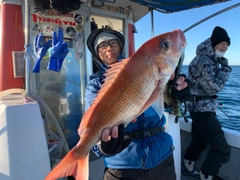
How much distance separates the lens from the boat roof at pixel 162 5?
13.1 feet

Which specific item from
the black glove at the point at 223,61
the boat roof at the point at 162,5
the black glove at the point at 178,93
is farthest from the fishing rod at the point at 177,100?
the black glove at the point at 223,61

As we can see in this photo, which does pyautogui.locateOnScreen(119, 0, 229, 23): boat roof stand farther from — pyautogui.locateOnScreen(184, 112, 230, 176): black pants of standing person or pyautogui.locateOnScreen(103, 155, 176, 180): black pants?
pyautogui.locateOnScreen(103, 155, 176, 180): black pants

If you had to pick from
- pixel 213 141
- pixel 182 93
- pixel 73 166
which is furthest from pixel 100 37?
pixel 213 141

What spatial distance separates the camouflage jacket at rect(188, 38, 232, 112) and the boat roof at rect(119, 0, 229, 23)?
3.45 ft

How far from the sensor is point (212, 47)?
3443 mm

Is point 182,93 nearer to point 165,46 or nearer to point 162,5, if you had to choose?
point 165,46

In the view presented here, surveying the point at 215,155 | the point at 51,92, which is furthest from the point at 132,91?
the point at 51,92

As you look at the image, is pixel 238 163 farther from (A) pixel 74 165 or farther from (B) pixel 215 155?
(A) pixel 74 165

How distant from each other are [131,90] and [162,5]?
11.2 ft

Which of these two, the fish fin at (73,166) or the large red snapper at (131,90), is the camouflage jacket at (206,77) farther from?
the fish fin at (73,166)

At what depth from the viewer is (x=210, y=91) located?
3293 millimetres

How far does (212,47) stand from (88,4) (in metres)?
2.57

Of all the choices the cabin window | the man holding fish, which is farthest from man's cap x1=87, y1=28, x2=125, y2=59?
the cabin window

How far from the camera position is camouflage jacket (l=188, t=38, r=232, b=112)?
10.5 feet
